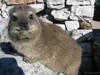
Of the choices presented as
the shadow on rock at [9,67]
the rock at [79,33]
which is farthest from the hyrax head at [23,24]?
the rock at [79,33]

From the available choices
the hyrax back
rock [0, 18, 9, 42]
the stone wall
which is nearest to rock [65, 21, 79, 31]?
the stone wall

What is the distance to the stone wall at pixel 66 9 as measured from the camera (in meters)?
6.58

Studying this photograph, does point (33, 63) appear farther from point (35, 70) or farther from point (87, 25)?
point (87, 25)

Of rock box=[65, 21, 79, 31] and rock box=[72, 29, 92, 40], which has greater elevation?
rock box=[65, 21, 79, 31]

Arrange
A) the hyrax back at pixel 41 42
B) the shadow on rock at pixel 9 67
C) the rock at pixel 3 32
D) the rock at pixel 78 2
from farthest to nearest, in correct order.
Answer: the rock at pixel 78 2, the rock at pixel 3 32, the shadow on rock at pixel 9 67, the hyrax back at pixel 41 42

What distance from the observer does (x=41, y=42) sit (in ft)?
16.5

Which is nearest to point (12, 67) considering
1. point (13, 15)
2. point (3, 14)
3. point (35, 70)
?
point (35, 70)

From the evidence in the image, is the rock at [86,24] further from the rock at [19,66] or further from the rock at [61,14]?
the rock at [19,66]

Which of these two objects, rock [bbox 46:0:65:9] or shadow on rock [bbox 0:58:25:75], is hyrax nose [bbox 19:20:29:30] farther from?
rock [bbox 46:0:65:9]

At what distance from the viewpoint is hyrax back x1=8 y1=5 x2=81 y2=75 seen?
4.57 m

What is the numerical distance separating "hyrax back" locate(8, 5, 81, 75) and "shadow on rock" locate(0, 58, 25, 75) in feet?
0.62

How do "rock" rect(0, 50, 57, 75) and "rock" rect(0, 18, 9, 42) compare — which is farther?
"rock" rect(0, 18, 9, 42)

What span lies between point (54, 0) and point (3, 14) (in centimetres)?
92

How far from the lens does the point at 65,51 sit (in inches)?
208
